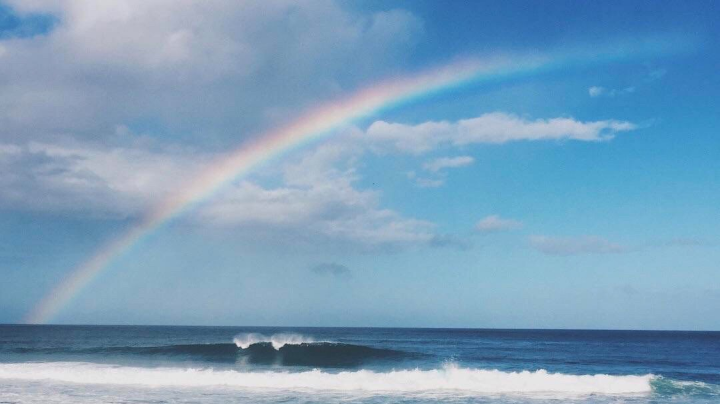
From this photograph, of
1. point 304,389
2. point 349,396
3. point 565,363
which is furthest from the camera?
point 565,363

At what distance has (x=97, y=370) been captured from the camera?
2517 cm

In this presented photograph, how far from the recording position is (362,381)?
72.6ft

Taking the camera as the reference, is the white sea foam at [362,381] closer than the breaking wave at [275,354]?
Yes

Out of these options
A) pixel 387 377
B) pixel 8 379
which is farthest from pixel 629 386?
pixel 8 379

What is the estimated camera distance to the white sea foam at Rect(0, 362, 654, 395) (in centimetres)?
2130

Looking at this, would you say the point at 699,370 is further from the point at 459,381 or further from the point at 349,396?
the point at 349,396

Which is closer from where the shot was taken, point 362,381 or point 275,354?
point 362,381

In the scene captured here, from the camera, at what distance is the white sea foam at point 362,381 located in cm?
2130

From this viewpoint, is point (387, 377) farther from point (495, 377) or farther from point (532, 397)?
point (532, 397)

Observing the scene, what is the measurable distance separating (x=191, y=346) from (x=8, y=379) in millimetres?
17987

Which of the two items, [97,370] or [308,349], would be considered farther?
[308,349]

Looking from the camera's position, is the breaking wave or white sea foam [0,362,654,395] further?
the breaking wave

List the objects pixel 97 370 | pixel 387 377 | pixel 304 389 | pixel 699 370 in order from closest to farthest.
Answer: pixel 304 389, pixel 387 377, pixel 97 370, pixel 699 370

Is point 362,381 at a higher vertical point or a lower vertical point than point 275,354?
lower
